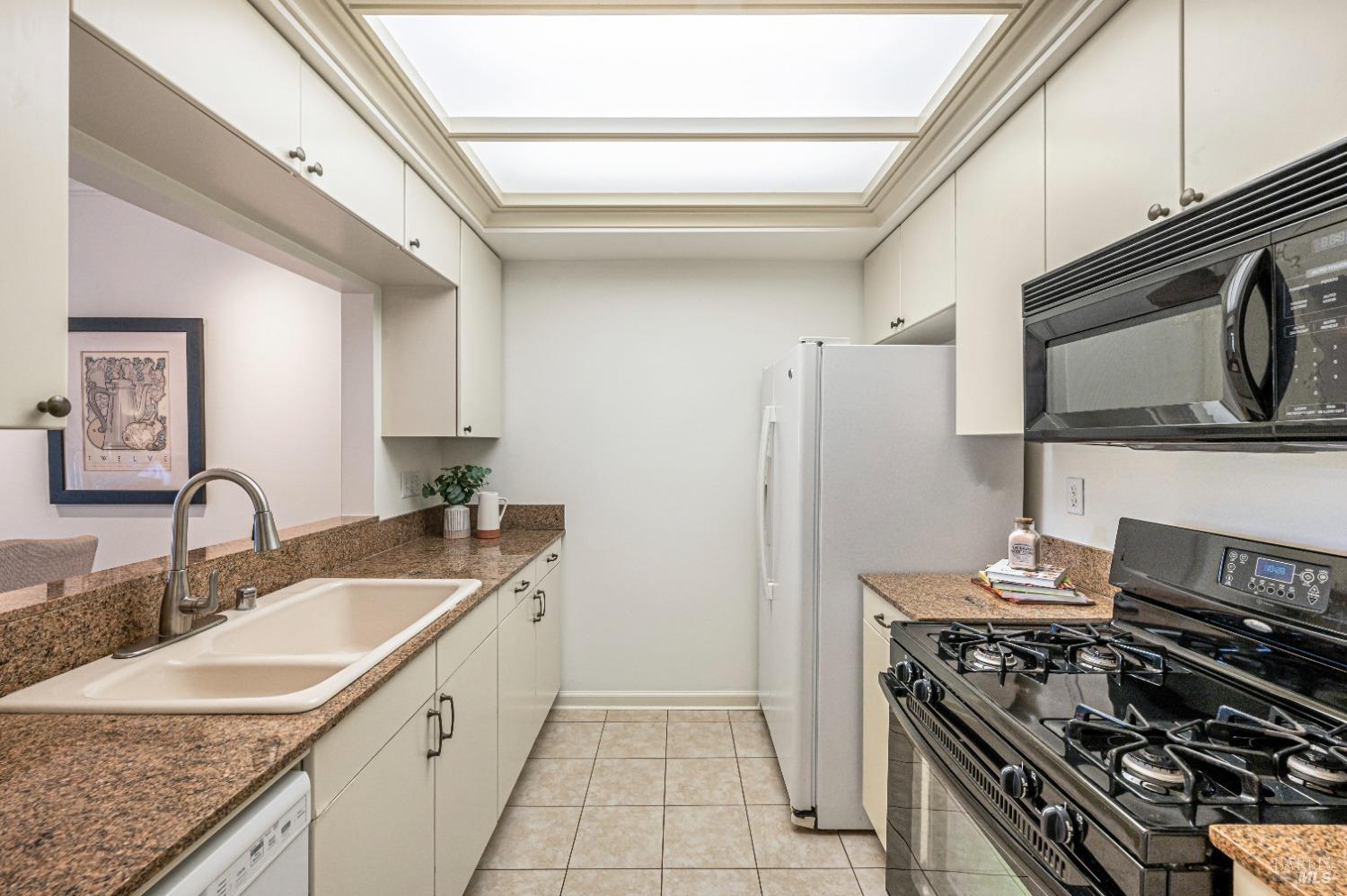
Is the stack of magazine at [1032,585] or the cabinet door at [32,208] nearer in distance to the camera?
the cabinet door at [32,208]

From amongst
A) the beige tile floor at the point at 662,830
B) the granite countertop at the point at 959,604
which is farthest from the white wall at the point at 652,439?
the granite countertop at the point at 959,604

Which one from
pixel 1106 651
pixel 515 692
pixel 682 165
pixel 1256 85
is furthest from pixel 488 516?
pixel 1256 85

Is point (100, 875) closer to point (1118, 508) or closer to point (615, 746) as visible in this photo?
point (1118, 508)

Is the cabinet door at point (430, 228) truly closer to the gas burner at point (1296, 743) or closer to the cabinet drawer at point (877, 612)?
the cabinet drawer at point (877, 612)

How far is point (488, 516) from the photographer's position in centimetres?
294

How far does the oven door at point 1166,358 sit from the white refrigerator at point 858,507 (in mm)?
646

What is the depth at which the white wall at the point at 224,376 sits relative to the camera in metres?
2.89

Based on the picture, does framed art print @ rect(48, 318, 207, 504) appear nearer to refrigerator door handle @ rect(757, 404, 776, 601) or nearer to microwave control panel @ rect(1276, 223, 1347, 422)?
refrigerator door handle @ rect(757, 404, 776, 601)

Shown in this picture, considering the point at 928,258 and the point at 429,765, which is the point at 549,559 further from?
the point at 928,258

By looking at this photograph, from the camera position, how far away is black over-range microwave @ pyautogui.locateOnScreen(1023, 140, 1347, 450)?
875mm

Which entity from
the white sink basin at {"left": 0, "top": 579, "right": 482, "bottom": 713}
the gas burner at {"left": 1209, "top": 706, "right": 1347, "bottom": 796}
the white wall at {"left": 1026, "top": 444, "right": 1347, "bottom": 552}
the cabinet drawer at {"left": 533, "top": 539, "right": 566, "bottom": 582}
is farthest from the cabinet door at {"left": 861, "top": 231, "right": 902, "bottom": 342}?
the white sink basin at {"left": 0, "top": 579, "right": 482, "bottom": 713}

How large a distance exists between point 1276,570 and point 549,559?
2413mm

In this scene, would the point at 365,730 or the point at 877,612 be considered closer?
the point at 365,730

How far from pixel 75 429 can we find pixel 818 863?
11.6ft
